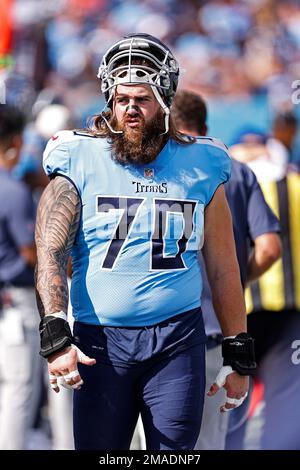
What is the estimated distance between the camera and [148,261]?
3471 mm

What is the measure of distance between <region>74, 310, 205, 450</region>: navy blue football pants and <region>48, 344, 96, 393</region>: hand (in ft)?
0.74

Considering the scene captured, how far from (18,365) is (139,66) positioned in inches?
104

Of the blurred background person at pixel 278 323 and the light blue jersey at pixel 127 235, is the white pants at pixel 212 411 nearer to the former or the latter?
the blurred background person at pixel 278 323

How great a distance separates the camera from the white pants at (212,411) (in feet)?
15.4

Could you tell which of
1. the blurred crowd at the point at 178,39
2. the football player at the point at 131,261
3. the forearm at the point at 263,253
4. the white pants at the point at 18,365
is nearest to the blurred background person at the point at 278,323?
the forearm at the point at 263,253

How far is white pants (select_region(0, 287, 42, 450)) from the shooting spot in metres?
5.68

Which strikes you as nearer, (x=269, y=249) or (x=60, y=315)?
(x=60, y=315)

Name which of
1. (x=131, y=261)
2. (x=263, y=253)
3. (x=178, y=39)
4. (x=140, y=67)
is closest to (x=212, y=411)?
(x=263, y=253)

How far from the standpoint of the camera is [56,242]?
135 inches

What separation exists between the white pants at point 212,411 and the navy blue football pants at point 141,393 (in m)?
1.14

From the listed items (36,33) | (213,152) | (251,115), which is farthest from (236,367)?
(36,33)

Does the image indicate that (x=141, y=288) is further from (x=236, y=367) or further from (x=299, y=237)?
(x=299, y=237)

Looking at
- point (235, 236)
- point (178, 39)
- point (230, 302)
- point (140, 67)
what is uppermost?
point (178, 39)

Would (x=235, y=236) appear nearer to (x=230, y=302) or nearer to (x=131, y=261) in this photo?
(x=230, y=302)
